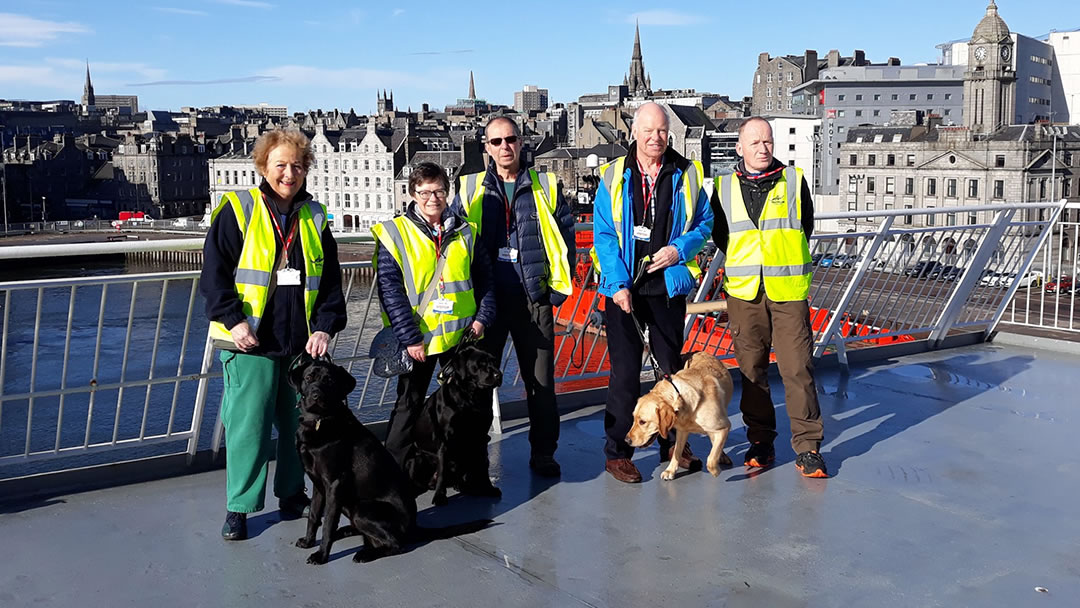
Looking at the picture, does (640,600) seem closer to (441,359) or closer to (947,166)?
(441,359)

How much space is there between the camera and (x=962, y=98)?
90938mm

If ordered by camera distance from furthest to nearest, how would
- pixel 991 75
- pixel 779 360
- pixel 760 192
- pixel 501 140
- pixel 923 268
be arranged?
pixel 991 75 < pixel 923 268 < pixel 779 360 < pixel 760 192 < pixel 501 140

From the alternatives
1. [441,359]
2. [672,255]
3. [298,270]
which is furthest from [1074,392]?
[298,270]

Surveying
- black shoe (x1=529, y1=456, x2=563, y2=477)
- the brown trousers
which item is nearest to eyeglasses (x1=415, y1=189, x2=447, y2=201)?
black shoe (x1=529, y1=456, x2=563, y2=477)

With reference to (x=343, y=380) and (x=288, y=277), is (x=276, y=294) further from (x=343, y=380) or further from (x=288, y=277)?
(x=343, y=380)

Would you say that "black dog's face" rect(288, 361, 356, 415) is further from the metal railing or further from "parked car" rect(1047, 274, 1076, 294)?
"parked car" rect(1047, 274, 1076, 294)

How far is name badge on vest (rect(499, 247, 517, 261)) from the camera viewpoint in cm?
429

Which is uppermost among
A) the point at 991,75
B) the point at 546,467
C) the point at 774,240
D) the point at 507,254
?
the point at 991,75

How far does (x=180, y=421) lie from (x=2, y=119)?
409ft

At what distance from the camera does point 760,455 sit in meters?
4.67

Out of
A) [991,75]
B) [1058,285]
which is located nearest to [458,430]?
[1058,285]

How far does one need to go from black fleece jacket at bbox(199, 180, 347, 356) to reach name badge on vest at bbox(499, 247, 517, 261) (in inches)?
29.0

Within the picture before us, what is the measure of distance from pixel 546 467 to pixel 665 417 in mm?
596

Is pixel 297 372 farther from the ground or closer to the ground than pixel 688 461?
farther from the ground
